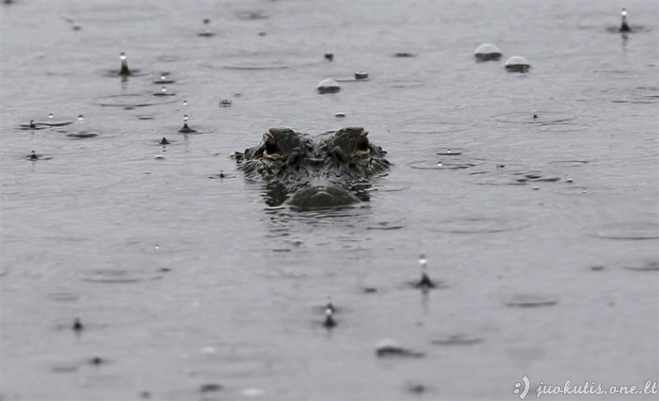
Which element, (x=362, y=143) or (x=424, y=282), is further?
(x=362, y=143)

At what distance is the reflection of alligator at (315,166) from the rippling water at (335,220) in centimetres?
26

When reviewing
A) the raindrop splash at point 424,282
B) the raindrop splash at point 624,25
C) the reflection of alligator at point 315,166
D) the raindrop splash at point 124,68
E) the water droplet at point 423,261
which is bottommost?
the raindrop splash at point 424,282

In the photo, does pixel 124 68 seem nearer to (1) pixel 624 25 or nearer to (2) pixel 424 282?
(1) pixel 624 25

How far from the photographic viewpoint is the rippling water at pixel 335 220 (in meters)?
10.8

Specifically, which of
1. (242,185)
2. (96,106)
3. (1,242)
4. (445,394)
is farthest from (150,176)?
(445,394)

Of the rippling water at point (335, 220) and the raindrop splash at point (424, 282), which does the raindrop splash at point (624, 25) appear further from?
the raindrop splash at point (424, 282)

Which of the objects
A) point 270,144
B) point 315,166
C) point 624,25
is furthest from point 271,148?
point 624,25

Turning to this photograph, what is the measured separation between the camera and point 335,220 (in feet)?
48.1

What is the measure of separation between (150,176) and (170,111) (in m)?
3.99

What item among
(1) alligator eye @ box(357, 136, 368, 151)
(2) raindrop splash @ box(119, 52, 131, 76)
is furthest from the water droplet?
(2) raindrop splash @ box(119, 52, 131, 76)

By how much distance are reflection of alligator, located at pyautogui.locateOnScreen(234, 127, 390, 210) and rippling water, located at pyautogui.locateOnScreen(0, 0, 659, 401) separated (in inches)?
10.4

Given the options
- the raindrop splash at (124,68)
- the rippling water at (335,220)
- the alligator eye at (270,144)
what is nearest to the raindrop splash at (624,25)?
the rippling water at (335,220)

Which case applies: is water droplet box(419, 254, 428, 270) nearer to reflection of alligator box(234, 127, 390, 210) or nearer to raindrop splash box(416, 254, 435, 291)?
raindrop splash box(416, 254, 435, 291)

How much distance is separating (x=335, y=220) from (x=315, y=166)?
72.2 inches
